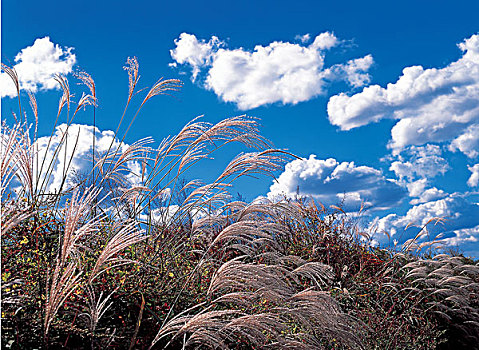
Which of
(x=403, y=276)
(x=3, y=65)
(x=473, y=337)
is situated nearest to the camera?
(x=3, y=65)

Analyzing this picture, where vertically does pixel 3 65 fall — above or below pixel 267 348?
above

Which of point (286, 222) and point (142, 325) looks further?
point (286, 222)

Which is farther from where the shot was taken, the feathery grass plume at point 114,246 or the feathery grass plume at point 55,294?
the feathery grass plume at point 114,246

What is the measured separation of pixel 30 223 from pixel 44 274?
0.51 meters

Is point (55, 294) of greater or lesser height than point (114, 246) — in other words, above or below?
below

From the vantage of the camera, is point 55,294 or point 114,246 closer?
point 55,294

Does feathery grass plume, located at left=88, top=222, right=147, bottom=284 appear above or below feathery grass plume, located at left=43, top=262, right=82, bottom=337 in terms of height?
above

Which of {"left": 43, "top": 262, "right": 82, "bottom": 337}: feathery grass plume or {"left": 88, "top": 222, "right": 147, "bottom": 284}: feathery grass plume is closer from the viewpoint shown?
{"left": 43, "top": 262, "right": 82, "bottom": 337}: feathery grass plume

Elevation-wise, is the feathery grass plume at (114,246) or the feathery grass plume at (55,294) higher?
the feathery grass plume at (114,246)

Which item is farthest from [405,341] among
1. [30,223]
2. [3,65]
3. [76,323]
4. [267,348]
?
[3,65]

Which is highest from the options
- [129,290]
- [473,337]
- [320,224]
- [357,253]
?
[320,224]

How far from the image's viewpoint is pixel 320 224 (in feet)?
21.3

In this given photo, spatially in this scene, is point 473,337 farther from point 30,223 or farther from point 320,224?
point 30,223

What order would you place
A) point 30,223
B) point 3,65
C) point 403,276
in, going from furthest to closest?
point 403,276, point 3,65, point 30,223
